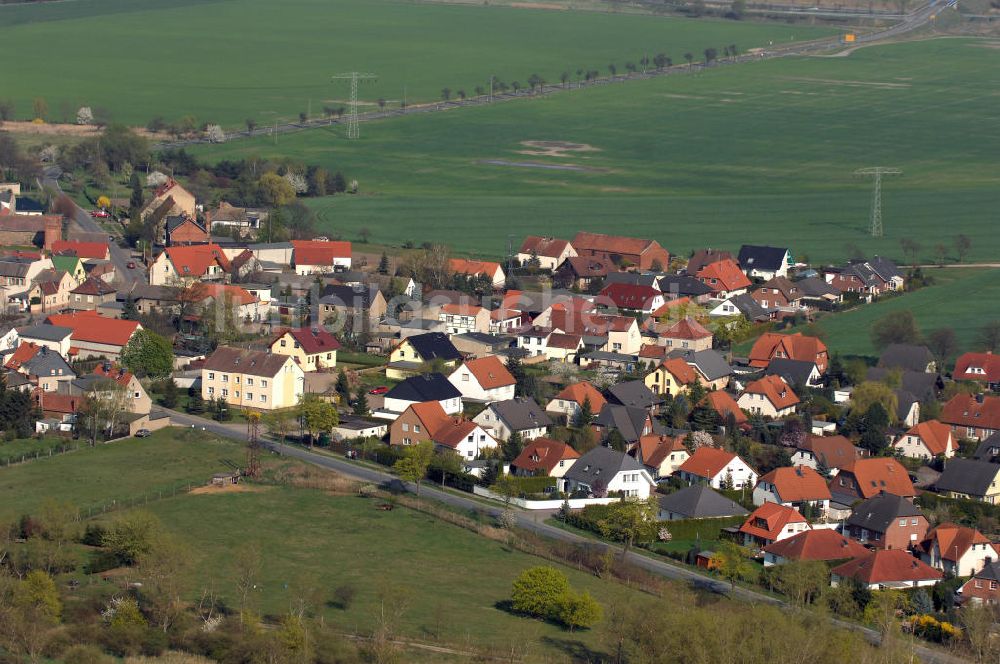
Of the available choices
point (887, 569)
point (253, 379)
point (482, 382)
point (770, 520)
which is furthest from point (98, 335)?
point (887, 569)

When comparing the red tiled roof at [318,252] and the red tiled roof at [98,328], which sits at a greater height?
the red tiled roof at [318,252]

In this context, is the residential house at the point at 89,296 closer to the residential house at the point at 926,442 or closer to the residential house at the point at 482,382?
the residential house at the point at 482,382

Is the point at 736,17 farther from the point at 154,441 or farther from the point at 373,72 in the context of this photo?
the point at 154,441

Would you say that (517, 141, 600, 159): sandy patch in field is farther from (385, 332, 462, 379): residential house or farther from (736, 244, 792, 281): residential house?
(385, 332, 462, 379): residential house

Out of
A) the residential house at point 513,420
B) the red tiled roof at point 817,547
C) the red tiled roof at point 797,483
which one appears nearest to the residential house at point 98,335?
the residential house at point 513,420

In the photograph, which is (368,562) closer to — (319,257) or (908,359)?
(908,359)

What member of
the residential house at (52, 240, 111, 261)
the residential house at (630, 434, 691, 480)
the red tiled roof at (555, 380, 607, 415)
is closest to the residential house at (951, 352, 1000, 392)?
the red tiled roof at (555, 380, 607, 415)
